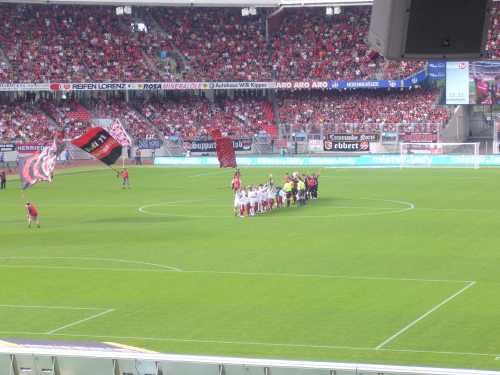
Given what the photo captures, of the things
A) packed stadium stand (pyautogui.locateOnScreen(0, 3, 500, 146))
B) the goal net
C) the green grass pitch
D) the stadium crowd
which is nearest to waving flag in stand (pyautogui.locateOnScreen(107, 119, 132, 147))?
the green grass pitch

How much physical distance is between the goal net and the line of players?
76.0 feet

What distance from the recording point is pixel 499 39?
277 ft

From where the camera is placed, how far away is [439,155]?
7131 centimetres

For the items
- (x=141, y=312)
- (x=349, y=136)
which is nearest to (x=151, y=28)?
(x=349, y=136)

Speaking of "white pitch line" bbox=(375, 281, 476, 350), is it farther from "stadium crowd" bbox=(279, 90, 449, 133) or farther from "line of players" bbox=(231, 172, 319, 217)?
"stadium crowd" bbox=(279, 90, 449, 133)

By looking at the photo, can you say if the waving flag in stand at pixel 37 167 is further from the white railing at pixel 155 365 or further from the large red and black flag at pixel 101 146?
the white railing at pixel 155 365

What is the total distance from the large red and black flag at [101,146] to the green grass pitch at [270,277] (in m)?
2.75

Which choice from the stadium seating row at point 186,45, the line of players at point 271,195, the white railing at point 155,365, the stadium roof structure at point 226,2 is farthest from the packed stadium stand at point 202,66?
the white railing at point 155,365

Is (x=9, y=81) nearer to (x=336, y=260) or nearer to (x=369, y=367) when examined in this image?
(x=336, y=260)

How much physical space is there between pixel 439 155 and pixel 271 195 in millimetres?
31040

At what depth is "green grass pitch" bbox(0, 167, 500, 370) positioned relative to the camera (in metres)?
19.1

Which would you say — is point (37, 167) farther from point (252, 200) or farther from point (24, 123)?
point (24, 123)

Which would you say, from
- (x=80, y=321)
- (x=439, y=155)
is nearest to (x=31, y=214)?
(x=80, y=321)

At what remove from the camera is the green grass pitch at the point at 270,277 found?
1914 cm
